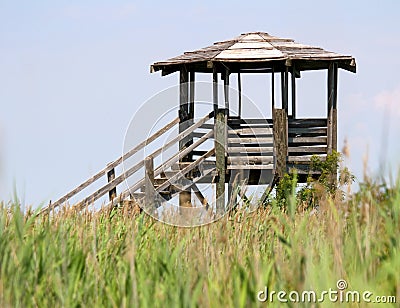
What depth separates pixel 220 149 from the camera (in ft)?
55.6

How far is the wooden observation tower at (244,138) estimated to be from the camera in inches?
656

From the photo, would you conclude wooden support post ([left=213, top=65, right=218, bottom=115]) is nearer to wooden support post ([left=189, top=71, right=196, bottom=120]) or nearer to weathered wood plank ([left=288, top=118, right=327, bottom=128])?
wooden support post ([left=189, top=71, right=196, bottom=120])

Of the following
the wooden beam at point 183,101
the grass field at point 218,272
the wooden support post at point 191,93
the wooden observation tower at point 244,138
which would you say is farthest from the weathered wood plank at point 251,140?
the grass field at point 218,272

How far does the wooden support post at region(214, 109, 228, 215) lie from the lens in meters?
→ 16.8

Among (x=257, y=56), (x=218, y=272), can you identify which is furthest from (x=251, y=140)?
(x=218, y=272)

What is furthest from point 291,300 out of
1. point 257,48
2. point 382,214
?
point 257,48

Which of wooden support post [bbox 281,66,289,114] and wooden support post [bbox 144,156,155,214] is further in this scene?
wooden support post [bbox 281,66,289,114]

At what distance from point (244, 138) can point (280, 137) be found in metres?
0.76

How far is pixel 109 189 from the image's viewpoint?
16359 mm

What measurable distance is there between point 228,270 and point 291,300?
0.35 metres

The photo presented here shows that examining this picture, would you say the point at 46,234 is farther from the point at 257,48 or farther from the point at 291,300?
the point at 257,48

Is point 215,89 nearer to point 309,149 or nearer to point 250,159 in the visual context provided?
point 250,159

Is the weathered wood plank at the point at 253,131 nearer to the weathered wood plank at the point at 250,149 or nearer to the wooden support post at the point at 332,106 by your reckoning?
the weathered wood plank at the point at 250,149

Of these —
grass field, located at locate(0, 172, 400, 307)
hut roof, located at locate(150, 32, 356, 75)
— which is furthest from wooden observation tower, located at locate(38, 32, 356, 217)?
grass field, located at locate(0, 172, 400, 307)
